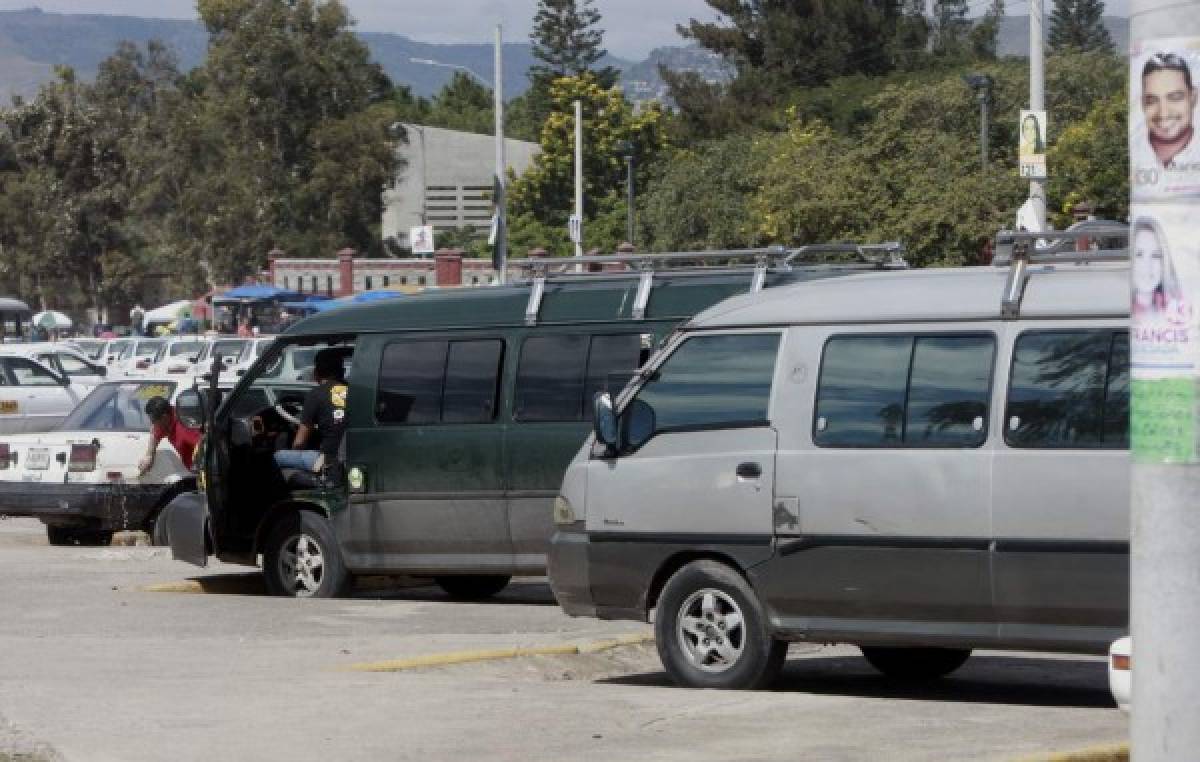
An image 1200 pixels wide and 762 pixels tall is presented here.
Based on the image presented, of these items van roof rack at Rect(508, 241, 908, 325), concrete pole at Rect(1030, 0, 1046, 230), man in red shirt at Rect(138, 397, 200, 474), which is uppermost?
concrete pole at Rect(1030, 0, 1046, 230)

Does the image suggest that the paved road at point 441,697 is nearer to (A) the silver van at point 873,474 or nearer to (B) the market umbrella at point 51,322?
(A) the silver van at point 873,474

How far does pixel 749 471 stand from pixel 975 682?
2084 mm

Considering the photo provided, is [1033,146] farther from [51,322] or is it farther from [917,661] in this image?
[51,322]

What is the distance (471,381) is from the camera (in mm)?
15312

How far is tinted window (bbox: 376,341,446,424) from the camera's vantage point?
50.8 feet

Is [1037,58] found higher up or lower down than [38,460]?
higher up

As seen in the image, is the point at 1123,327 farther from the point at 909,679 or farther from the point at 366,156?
the point at 366,156

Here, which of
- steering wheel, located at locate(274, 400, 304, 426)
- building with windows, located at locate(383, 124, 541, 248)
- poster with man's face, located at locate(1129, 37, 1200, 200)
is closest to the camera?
poster with man's face, located at locate(1129, 37, 1200, 200)

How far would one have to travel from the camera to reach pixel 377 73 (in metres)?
89.4

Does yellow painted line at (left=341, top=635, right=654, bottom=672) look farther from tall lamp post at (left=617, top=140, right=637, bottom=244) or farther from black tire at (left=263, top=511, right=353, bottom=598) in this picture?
tall lamp post at (left=617, top=140, right=637, bottom=244)

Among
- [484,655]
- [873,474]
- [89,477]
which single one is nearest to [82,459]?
[89,477]

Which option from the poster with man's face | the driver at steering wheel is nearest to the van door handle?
the poster with man's face

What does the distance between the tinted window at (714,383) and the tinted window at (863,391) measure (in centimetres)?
35

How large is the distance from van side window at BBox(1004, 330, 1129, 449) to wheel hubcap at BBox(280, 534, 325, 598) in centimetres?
721
